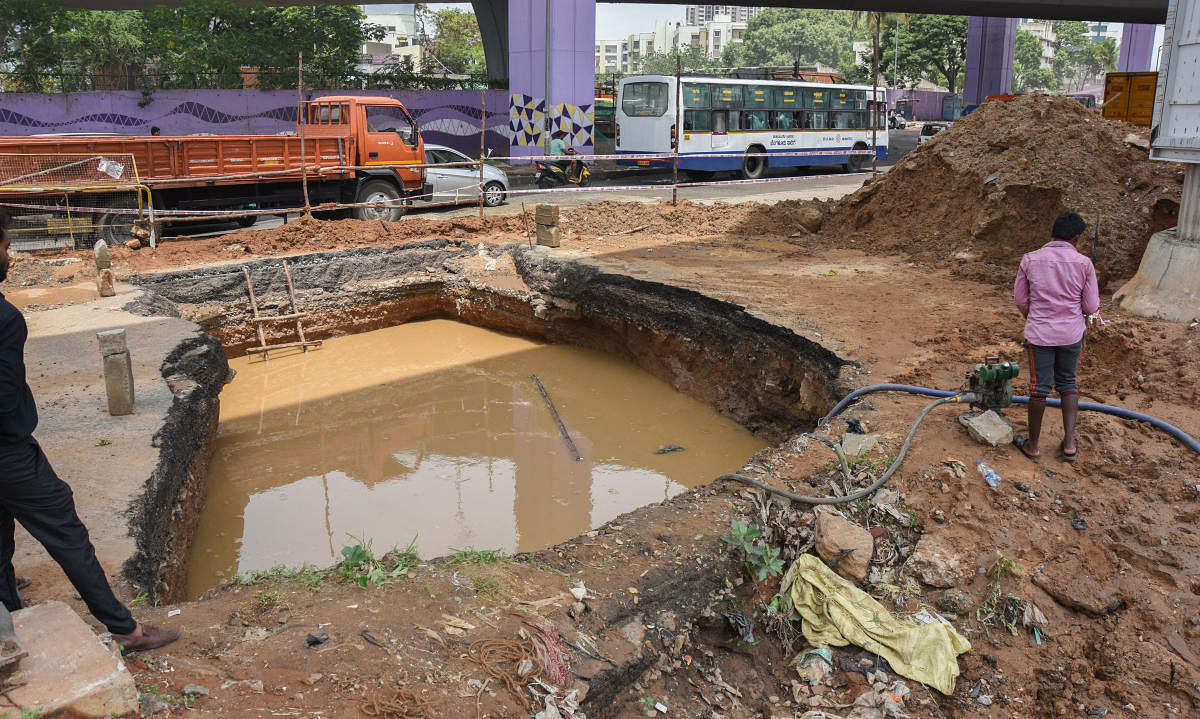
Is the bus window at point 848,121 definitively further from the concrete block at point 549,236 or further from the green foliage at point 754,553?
the green foliage at point 754,553

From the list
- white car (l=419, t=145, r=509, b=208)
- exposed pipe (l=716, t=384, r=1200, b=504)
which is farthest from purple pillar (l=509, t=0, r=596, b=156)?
exposed pipe (l=716, t=384, r=1200, b=504)

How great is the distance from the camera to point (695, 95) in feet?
70.5

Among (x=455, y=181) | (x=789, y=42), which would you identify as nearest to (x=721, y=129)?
(x=455, y=181)

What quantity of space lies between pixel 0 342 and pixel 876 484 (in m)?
4.58

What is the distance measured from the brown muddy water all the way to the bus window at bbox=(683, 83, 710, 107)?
39.6ft

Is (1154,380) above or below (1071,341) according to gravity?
below

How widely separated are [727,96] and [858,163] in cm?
686

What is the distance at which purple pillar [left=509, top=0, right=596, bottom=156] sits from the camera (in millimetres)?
21406

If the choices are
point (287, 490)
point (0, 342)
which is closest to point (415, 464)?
point (287, 490)

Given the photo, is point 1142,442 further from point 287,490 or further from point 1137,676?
point 287,490

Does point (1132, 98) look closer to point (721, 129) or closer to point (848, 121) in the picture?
point (848, 121)

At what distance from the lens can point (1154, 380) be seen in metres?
6.30

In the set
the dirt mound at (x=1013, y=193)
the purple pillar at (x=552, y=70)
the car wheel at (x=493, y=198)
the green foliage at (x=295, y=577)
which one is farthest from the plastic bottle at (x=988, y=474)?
the purple pillar at (x=552, y=70)

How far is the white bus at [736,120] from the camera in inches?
851
